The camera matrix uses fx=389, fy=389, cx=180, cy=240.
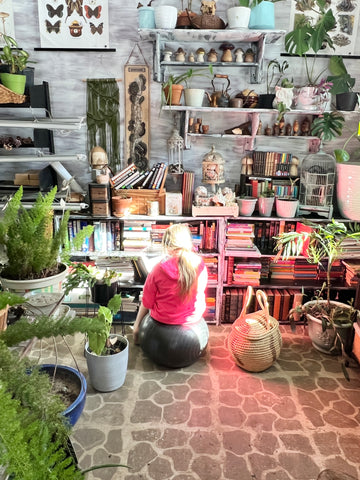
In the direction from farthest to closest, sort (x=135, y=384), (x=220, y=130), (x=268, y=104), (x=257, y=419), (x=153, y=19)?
(x=220, y=130) → (x=268, y=104) → (x=153, y=19) → (x=135, y=384) → (x=257, y=419)

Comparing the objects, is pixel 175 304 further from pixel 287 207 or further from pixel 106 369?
pixel 287 207

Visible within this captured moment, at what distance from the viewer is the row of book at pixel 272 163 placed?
364 centimetres

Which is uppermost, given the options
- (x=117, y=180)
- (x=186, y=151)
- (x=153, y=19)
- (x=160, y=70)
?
(x=153, y=19)

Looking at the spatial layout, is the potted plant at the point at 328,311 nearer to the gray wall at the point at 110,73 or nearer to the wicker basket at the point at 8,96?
the gray wall at the point at 110,73

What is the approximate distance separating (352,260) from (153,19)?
275 cm

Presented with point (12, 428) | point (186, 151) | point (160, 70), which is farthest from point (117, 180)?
point (12, 428)

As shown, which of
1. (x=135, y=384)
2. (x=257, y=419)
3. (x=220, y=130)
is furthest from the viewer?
(x=220, y=130)

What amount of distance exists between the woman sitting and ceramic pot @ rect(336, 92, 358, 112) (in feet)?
5.92

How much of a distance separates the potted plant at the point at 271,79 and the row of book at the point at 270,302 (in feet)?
5.60

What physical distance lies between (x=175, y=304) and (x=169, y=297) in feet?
0.23

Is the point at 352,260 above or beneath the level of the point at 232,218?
beneath

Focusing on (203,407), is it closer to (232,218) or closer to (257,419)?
(257,419)

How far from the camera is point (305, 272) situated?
3.77 metres

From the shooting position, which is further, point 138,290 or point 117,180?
point 138,290
